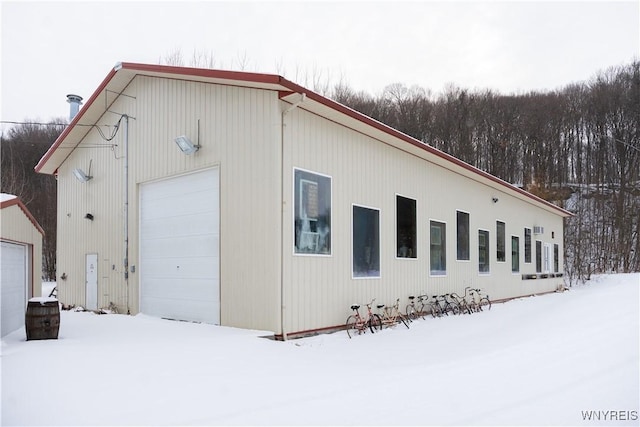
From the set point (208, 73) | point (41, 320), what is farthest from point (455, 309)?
point (41, 320)

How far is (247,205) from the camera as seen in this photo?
7.48 m

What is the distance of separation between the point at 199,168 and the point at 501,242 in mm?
10085

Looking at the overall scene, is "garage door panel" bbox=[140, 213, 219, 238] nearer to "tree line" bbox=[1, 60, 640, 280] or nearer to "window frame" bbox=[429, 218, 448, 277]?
"window frame" bbox=[429, 218, 448, 277]

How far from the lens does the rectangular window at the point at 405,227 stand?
9.75m

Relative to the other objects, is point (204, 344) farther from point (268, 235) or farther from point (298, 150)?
point (298, 150)

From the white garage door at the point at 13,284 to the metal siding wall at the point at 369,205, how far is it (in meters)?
4.03

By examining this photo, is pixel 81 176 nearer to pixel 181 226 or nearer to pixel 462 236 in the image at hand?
pixel 181 226

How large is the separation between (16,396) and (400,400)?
325 centimetres

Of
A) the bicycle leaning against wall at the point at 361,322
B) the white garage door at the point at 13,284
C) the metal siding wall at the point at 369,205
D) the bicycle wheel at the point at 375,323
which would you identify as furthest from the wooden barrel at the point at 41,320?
the bicycle wheel at the point at 375,323

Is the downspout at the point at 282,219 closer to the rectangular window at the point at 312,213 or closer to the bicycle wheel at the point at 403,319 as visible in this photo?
the rectangular window at the point at 312,213

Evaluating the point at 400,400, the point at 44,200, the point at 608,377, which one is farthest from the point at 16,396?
the point at 44,200

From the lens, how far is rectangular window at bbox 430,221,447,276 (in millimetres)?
11055

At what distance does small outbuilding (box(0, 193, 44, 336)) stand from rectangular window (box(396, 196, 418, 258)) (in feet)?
21.9

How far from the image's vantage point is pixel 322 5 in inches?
489
